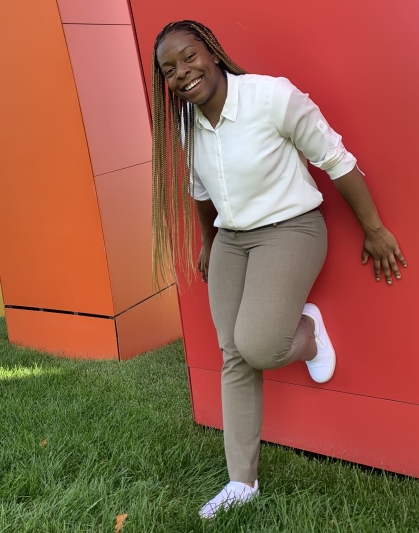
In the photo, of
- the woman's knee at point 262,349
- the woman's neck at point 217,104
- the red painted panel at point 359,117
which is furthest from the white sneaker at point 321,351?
the woman's neck at point 217,104

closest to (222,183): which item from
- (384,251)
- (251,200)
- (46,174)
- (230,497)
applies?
(251,200)

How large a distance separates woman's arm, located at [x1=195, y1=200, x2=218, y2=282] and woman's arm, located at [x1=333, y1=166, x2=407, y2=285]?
59 centimetres

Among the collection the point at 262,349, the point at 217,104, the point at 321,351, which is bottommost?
the point at 321,351

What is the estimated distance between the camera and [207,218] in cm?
243

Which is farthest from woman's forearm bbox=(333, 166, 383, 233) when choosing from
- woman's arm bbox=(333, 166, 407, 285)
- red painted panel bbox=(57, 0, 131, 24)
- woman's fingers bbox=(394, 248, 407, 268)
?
red painted panel bbox=(57, 0, 131, 24)

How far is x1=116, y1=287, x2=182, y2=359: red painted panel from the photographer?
4176 millimetres

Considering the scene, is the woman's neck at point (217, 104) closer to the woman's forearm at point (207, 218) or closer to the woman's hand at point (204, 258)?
the woman's forearm at point (207, 218)

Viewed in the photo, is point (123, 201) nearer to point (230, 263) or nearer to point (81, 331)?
point (81, 331)

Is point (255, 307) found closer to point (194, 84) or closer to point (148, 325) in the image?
point (194, 84)

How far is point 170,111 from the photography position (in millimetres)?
2234

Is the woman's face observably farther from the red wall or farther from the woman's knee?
the woman's knee

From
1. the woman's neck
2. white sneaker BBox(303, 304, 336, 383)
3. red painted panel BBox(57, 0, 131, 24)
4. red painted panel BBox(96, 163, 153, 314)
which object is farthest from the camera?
red painted panel BBox(96, 163, 153, 314)

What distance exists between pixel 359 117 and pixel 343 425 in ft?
4.06

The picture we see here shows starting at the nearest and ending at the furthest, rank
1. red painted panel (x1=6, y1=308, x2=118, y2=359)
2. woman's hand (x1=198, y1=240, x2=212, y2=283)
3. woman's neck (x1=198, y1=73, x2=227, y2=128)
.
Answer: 1. woman's neck (x1=198, y1=73, x2=227, y2=128)
2. woman's hand (x1=198, y1=240, x2=212, y2=283)
3. red painted panel (x1=6, y1=308, x2=118, y2=359)
